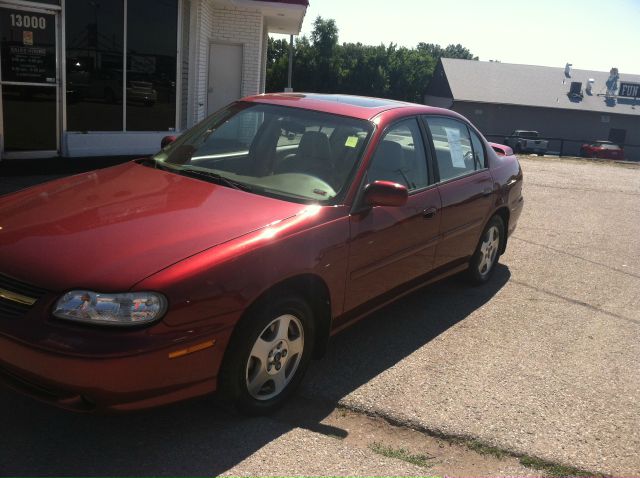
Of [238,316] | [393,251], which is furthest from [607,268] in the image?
[238,316]

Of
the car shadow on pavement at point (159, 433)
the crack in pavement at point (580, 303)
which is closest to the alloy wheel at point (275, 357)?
the car shadow on pavement at point (159, 433)

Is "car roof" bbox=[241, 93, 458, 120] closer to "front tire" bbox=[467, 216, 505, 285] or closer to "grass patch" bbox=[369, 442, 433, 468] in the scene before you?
"front tire" bbox=[467, 216, 505, 285]

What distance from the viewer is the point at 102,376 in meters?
2.82

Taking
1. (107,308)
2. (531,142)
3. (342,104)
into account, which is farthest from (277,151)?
(531,142)

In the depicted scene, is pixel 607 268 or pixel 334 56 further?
pixel 334 56

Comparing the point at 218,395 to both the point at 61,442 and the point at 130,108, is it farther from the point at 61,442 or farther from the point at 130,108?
the point at 130,108

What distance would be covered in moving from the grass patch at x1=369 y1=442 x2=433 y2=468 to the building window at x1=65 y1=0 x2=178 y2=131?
845 cm

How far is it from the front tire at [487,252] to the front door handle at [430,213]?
1228mm

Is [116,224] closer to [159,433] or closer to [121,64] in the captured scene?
[159,433]

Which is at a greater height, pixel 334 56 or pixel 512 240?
pixel 334 56

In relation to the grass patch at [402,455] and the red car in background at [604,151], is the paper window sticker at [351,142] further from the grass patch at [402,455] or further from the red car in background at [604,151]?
the red car in background at [604,151]

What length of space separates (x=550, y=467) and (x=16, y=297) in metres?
2.69

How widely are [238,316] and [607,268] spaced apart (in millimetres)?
5467

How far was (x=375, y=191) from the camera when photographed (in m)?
3.99
